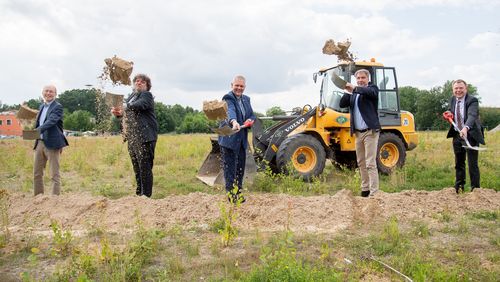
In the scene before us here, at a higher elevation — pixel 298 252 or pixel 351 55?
pixel 351 55

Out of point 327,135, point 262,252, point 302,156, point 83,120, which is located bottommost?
point 262,252

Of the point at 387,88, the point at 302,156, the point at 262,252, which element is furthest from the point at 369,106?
the point at 387,88

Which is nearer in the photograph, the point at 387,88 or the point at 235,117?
the point at 235,117

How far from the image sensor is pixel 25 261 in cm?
409

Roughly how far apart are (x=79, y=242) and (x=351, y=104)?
418 centimetres

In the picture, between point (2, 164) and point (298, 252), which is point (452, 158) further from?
point (2, 164)

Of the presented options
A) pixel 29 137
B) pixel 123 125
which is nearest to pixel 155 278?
pixel 123 125

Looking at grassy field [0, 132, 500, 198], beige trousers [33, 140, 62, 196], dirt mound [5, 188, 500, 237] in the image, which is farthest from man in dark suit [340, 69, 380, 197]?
beige trousers [33, 140, 62, 196]

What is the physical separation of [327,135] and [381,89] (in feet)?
5.40

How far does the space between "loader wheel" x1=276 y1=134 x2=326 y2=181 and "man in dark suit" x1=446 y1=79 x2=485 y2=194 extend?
2.78 metres

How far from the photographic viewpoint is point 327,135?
31.4 feet

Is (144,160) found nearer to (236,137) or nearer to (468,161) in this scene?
(236,137)

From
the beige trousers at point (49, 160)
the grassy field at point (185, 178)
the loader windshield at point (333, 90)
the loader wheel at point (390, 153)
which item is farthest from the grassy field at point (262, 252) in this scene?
the loader windshield at point (333, 90)

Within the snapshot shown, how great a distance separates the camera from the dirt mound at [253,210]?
5262mm
